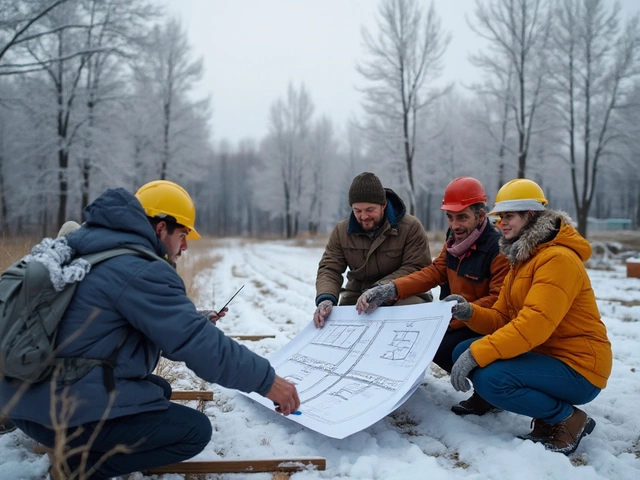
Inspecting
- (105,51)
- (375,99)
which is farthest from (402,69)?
(105,51)

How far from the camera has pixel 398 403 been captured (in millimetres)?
2350

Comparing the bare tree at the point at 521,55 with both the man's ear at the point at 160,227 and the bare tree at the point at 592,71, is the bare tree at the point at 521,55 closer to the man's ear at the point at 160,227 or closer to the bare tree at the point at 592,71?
the bare tree at the point at 592,71

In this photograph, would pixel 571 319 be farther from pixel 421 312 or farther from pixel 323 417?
pixel 323 417

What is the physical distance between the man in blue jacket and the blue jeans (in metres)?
1.15

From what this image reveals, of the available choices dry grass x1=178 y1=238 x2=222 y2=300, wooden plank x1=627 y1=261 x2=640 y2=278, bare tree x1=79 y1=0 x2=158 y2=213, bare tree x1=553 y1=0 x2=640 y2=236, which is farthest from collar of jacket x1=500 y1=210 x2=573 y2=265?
bare tree x1=553 y1=0 x2=640 y2=236

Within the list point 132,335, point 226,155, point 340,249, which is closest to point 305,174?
point 226,155

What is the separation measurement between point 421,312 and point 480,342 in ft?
1.83

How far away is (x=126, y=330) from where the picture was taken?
6.18 feet

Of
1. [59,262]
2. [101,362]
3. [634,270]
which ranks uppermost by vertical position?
[59,262]

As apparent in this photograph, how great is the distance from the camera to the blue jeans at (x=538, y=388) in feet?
7.77

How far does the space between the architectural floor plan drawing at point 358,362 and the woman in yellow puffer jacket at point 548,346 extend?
336mm

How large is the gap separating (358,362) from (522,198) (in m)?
1.43

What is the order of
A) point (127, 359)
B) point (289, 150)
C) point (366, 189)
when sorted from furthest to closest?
point (289, 150)
point (366, 189)
point (127, 359)

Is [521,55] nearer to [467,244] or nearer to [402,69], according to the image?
[402,69]
